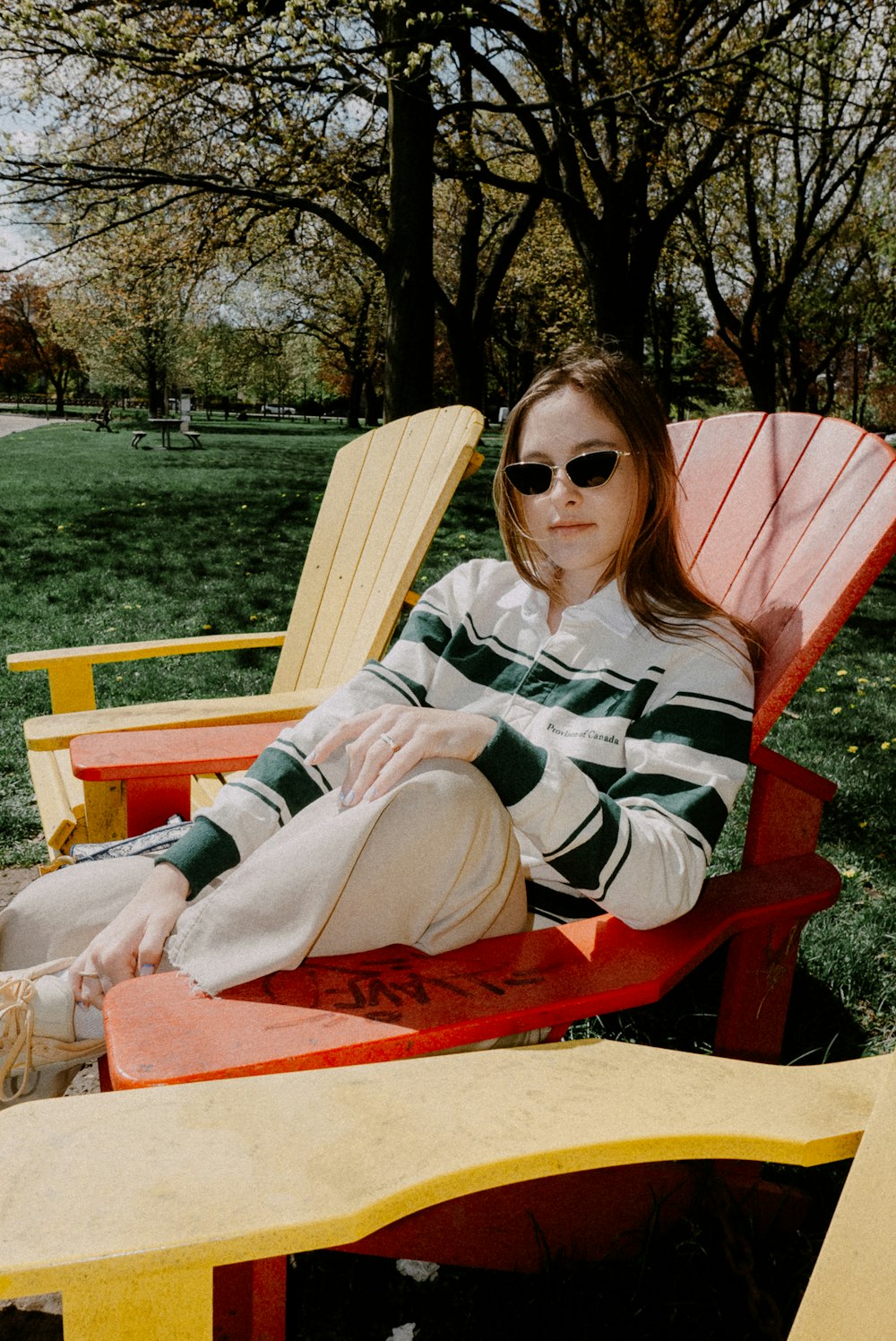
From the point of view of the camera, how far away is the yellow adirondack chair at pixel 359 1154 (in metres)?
0.73

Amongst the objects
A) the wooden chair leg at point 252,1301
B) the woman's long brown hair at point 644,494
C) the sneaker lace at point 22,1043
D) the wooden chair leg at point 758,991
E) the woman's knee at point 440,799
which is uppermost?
the woman's long brown hair at point 644,494

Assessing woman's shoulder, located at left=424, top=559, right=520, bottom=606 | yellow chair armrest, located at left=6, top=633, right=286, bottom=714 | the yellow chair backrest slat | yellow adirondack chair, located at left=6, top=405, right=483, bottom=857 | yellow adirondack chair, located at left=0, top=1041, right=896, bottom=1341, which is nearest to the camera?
yellow adirondack chair, located at left=0, top=1041, right=896, bottom=1341

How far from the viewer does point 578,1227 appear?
1.69m

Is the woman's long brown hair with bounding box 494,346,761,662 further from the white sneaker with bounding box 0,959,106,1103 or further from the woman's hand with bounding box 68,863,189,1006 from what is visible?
the white sneaker with bounding box 0,959,106,1103

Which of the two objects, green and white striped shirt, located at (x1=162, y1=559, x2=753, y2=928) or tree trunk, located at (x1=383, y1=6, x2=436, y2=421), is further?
tree trunk, located at (x1=383, y1=6, x2=436, y2=421)

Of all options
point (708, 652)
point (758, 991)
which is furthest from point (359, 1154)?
point (758, 991)

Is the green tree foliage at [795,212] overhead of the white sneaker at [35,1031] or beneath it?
overhead

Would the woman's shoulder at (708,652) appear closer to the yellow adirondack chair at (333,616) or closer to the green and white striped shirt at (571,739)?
the green and white striped shirt at (571,739)

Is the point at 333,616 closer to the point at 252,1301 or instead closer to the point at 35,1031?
the point at 35,1031

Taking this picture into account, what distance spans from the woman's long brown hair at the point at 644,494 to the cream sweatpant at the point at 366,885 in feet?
2.03

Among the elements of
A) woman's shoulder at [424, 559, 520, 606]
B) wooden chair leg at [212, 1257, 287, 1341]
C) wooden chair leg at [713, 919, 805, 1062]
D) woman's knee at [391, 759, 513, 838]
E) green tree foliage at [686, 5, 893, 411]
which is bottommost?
wooden chair leg at [212, 1257, 287, 1341]

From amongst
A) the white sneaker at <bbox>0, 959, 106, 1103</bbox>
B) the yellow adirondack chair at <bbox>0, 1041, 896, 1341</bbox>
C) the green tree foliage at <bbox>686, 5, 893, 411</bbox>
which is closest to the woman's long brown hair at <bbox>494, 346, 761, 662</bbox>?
the yellow adirondack chair at <bbox>0, 1041, 896, 1341</bbox>

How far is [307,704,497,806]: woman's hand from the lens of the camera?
1330mm

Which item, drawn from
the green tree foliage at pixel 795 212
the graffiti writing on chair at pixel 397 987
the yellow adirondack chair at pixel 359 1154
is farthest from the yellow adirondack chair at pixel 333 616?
the green tree foliage at pixel 795 212
